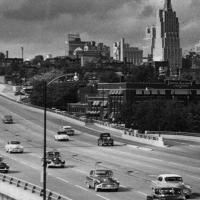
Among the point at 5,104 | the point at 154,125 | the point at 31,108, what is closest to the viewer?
the point at 154,125

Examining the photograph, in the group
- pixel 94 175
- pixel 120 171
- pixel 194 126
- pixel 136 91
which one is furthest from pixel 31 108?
pixel 94 175

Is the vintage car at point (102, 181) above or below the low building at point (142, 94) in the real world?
below

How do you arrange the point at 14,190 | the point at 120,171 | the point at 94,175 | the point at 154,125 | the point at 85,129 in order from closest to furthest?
the point at 14,190 → the point at 94,175 → the point at 120,171 → the point at 85,129 → the point at 154,125

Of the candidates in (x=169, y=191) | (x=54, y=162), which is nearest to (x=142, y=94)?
(x=54, y=162)

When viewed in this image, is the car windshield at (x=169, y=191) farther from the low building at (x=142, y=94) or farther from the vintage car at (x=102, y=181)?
the low building at (x=142, y=94)

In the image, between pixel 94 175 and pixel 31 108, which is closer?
pixel 94 175

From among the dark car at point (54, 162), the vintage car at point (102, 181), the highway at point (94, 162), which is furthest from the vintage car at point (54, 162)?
the vintage car at point (102, 181)

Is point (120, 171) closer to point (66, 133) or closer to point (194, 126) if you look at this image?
point (66, 133)

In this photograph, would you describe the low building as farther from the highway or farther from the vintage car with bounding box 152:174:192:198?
the vintage car with bounding box 152:174:192:198
